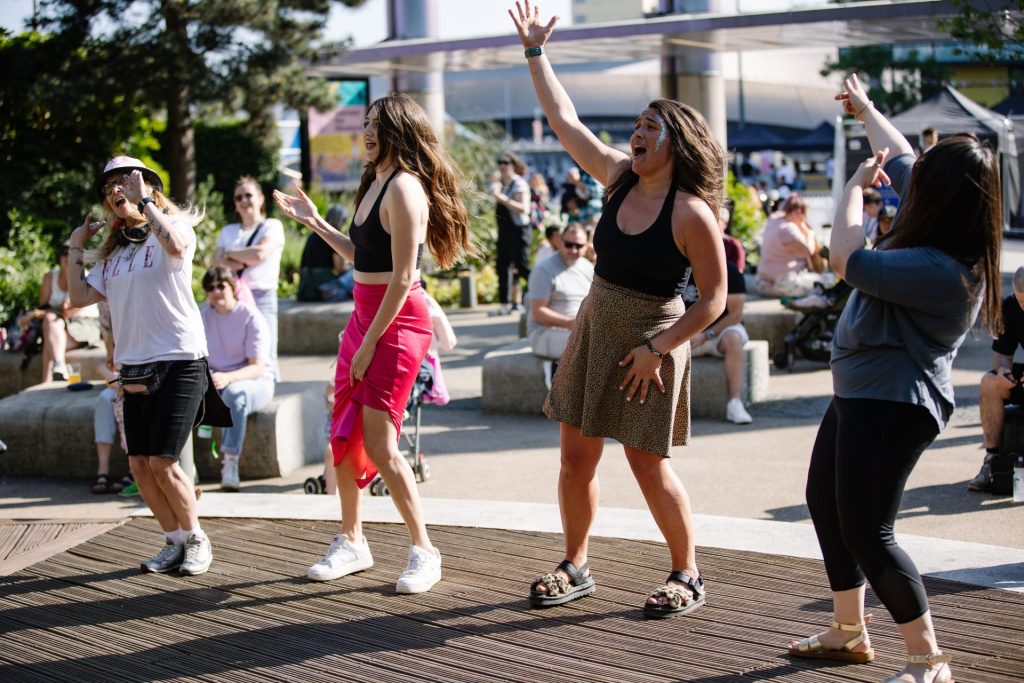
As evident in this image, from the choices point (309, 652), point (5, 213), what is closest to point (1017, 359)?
point (309, 652)

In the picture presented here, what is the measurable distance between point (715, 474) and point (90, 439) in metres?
3.99

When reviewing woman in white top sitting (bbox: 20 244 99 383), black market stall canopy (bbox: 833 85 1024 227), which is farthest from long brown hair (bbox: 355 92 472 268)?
black market stall canopy (bbox: 833 85 1024 227)

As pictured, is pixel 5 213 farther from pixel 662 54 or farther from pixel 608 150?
pixel 608 150

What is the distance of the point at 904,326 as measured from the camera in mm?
3809

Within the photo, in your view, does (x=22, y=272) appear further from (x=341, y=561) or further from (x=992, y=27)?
(x=992, y=27)

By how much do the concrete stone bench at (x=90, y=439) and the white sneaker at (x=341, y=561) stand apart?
289 centimetres

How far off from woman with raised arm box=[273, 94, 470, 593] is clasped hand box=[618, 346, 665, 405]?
97 centimetres

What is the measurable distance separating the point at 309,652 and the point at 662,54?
55.2 ft

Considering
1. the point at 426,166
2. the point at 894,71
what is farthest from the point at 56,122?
the point at 894,71

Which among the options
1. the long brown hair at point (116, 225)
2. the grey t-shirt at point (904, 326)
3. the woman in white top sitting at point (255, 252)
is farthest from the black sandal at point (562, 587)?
the woman in white top sitting at point (255, 252)

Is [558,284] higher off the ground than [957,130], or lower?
lower

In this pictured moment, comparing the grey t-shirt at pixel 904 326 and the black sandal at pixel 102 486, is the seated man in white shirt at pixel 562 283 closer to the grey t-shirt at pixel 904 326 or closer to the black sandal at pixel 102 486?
the black sandal at pixel 102 486

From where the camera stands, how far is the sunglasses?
5.45m

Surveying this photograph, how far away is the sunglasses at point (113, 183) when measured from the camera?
5453mm
